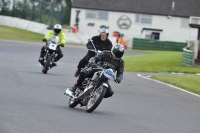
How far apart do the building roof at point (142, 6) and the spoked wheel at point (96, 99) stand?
59129 mm

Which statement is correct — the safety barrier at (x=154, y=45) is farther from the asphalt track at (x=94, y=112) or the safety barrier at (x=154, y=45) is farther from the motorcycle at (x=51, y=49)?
the asphalt track at (x=94, y=112)

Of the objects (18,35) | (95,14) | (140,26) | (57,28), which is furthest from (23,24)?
(57,28)

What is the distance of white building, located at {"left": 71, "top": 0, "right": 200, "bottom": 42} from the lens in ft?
234

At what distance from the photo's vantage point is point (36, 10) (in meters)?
61.7

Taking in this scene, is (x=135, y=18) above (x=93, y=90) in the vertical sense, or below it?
above

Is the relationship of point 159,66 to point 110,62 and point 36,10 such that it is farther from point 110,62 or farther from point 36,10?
point 36,10

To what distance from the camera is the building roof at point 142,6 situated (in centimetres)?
7169

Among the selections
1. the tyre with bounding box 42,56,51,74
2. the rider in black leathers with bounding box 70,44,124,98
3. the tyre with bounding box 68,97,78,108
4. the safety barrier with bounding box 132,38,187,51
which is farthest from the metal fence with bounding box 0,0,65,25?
the rider in black leathers with bounding box 70,44,124,98

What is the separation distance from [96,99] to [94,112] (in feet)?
1.36

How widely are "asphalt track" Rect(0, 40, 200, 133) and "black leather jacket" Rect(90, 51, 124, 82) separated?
81 cm

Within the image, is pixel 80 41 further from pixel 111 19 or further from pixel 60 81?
pixel 60 81

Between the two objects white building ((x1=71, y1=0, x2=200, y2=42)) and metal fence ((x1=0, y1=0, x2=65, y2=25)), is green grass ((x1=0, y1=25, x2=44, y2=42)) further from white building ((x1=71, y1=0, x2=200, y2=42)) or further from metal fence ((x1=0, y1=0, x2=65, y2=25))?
white building ((x1=71, y1=0, x2=200, y2=42))

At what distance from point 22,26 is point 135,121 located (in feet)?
164

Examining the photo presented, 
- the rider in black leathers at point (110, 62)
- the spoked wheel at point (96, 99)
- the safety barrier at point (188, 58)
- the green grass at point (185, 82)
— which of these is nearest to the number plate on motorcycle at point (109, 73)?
the spoked wheel at point (96, 99)
